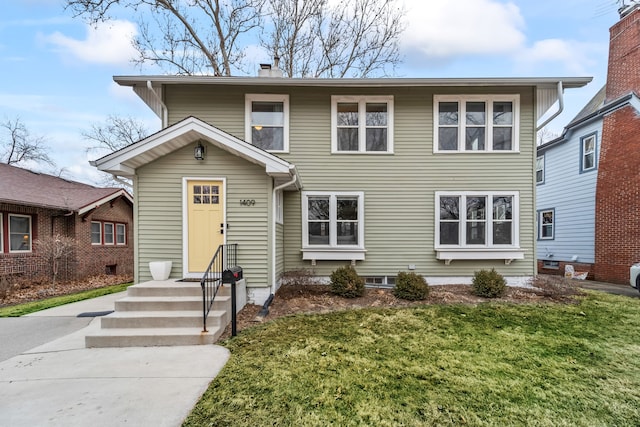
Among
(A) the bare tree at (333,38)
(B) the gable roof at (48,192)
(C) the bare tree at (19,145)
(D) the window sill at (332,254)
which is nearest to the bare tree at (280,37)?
(A) the bare tree at (333,38)

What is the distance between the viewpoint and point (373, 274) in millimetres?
7637

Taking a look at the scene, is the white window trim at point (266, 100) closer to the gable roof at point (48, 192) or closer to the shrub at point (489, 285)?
the shrub at point (489, 285)

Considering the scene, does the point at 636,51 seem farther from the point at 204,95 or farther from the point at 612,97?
the point at 204,95

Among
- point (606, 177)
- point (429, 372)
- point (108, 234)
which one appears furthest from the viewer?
point (108, 234)

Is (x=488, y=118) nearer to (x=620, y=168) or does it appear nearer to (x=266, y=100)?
(x=266, y=100)

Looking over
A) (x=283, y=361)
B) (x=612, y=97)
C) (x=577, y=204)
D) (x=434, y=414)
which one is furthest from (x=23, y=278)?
(x=612, y=97)

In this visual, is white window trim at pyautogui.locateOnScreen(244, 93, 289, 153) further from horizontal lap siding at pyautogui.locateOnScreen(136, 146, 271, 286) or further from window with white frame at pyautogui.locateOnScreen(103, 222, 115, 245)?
window with white frame at pyautogui.locateOnScreen(103, 222, 115, 245)

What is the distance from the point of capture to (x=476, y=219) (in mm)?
7668

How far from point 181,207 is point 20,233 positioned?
28.2ft

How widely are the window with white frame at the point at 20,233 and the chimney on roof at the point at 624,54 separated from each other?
21.8 metres

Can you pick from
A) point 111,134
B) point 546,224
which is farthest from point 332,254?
point 111,134

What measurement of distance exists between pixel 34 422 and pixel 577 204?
1591 centimetres

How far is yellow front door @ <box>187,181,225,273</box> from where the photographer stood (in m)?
5.96

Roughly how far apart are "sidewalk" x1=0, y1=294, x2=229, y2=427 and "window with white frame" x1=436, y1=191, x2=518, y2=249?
6.28 meters
